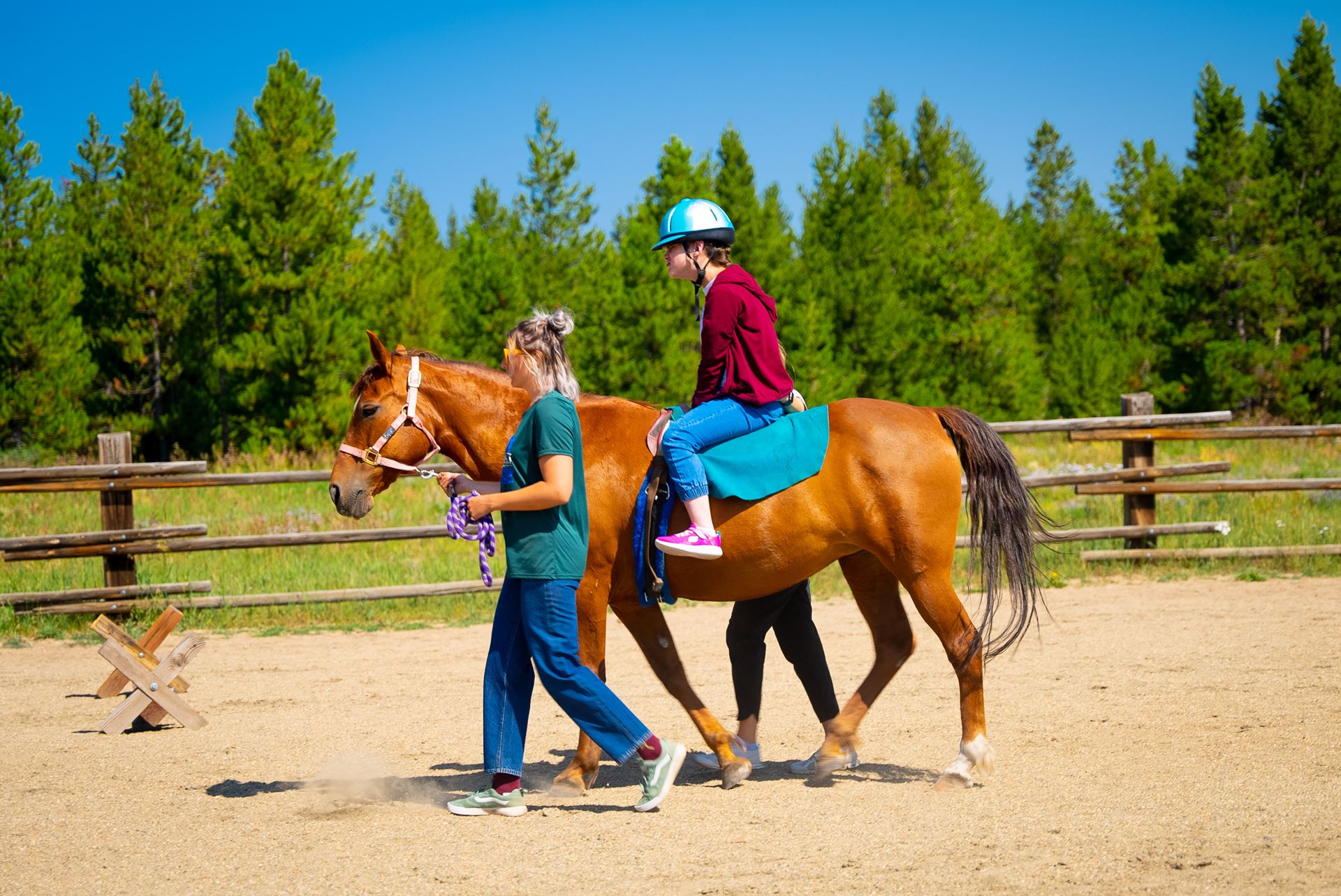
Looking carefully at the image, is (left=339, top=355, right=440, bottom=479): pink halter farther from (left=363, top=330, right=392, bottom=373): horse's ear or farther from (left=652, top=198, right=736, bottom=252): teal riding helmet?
(left=652, top=198, right=736, bottom=252): teal riding helmet

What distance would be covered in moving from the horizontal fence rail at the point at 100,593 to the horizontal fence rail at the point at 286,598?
0.22 ft

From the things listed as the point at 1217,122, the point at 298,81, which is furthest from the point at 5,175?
the point at 1217,122

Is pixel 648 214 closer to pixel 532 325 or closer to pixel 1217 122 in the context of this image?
pixel 1217 122

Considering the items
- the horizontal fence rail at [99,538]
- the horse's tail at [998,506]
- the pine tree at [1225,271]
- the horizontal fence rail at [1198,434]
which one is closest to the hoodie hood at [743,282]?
the horse's tail at [998,506]

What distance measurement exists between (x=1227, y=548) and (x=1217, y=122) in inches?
718

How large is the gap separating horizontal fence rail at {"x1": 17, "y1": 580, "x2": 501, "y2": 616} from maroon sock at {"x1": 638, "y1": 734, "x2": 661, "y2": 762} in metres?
5.03

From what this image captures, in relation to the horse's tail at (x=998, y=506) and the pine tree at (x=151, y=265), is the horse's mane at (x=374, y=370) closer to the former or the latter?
the horse's tail at (x=998, y=506)

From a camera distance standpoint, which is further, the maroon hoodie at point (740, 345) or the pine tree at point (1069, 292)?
the pine tree at point (1069, 292)

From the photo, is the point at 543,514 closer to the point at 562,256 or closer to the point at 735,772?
the point at 735,772

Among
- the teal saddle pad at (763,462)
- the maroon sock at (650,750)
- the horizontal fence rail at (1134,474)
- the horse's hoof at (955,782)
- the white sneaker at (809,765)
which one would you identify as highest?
the teal saddle pad at (763,462)

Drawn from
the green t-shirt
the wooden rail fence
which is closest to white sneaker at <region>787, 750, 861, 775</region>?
Answer: the green t-shirt

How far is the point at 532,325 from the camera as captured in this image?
4273mm

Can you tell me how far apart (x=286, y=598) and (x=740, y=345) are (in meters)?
6.40

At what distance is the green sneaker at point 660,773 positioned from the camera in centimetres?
425
